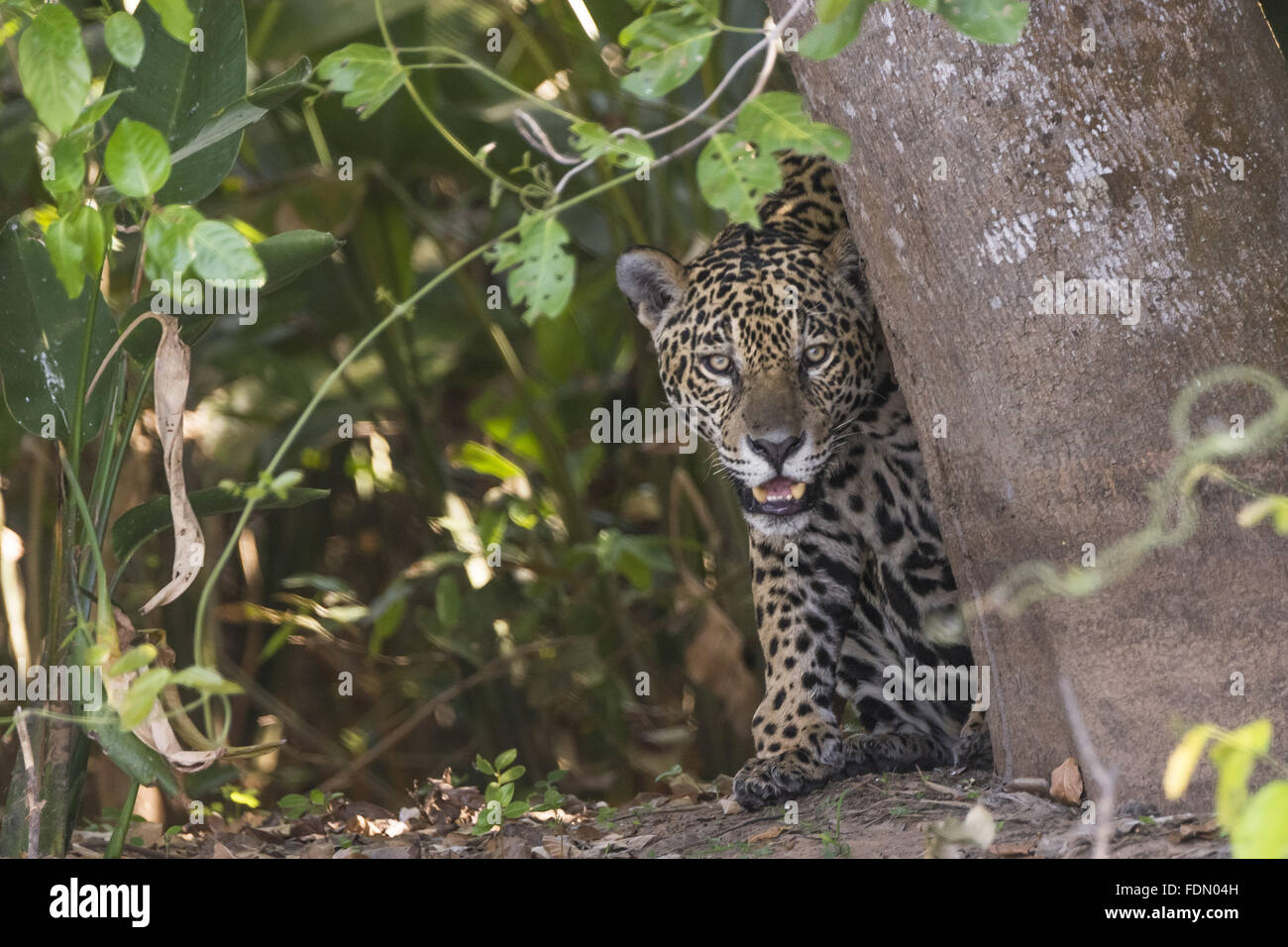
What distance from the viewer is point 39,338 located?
3.75 metres

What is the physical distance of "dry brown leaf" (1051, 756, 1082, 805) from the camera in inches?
133

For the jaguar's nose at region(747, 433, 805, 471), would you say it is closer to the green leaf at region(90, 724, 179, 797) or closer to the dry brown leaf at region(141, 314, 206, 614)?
the dry brown leaf at region(141, 314, 206, 614)

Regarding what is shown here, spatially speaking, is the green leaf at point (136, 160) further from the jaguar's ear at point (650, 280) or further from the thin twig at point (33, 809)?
the jaguar's ear at point (650, 280)

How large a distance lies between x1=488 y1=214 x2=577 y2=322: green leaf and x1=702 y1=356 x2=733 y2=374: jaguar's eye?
2242 millimetres

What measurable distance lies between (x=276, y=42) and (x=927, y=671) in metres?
3.52

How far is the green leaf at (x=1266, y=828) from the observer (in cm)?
155

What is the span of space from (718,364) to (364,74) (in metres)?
2.25

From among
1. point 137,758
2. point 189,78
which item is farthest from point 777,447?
point 137,758

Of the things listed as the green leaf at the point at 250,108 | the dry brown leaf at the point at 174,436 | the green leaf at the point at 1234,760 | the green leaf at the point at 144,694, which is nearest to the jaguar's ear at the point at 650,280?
the green leaf at the point at 250,108

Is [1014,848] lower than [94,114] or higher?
lower

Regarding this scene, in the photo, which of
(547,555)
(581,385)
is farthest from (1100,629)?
(581,385)

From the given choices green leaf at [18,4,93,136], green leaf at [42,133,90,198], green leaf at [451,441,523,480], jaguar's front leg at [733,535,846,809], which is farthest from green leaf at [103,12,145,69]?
green leaf at [451,441,523,480]

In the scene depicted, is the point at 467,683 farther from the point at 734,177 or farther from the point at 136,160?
the point at 734,177

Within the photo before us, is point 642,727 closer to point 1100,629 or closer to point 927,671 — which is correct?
point 927,671
